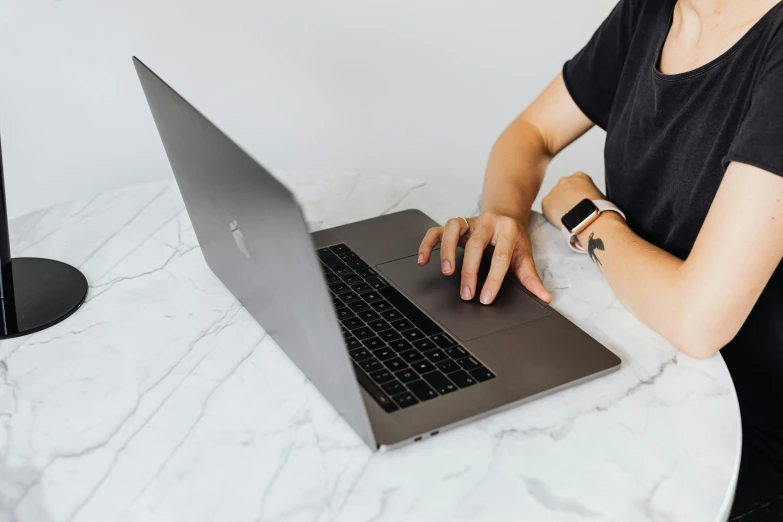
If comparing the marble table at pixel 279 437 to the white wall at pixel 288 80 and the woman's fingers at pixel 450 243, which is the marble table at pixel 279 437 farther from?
the white wall at pixel 288 80

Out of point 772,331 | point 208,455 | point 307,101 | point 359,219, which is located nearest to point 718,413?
point 772,331

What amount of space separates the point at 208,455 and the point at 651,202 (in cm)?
79

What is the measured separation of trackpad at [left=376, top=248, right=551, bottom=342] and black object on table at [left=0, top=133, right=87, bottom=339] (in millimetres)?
435

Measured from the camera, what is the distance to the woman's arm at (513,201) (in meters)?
1.13

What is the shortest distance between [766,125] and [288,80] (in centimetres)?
140

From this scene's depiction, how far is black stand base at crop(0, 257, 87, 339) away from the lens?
3.56 feet

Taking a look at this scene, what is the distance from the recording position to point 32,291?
116cm

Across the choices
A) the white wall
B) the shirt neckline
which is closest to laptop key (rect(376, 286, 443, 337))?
the shirt neckline

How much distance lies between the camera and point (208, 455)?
0.85 m

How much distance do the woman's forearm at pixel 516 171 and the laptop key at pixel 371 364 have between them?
1.45ft

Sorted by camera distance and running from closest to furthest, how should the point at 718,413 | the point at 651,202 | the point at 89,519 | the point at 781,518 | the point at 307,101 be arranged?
1. the point at 89,519
2. the point at 718,413
3. the point at 781,518
4. the point at 651,202
5. the point at 307,101

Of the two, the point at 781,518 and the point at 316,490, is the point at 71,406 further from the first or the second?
the point at 781,518

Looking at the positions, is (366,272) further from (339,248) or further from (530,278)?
(530,278)

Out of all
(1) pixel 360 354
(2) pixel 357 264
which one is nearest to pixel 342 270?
(2) pixel 357 264
